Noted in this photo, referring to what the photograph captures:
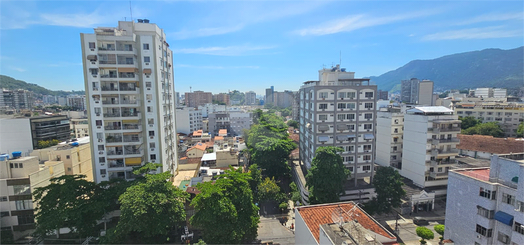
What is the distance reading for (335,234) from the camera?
29.2 feet

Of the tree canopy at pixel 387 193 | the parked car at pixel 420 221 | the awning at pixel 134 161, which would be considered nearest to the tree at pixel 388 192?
the tree canopy at pixel 387 193

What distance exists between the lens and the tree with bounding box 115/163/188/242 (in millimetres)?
12641

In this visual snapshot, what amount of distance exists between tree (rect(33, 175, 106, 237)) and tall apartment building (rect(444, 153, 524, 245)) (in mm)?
20704

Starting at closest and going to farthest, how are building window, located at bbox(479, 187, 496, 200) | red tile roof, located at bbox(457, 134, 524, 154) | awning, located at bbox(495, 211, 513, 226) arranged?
1. awning, located at bbox(495, 211, 513, 226)
2. building window, located at bbox(479, 187, 496, 200)
3. red tile roof, located at bbox(457, 134, 524, 154)

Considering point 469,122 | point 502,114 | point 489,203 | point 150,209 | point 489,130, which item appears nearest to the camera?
point 489,203

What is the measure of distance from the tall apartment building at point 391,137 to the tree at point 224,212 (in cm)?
1859

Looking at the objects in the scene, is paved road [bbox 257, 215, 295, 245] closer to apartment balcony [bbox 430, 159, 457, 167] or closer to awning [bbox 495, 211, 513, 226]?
awning [bbox 495, 211, 513, 226]

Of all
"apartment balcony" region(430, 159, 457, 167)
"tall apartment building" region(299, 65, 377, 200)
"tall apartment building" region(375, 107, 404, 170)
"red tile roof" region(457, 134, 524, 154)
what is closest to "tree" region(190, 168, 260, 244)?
"tall apartment building" region(299, 65, 377, 200)

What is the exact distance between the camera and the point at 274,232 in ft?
57.1

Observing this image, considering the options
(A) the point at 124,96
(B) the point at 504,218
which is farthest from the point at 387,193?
(A) the point at 124,96

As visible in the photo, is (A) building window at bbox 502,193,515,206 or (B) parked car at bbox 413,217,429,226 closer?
(A) building window at bbox 502,193,515,206

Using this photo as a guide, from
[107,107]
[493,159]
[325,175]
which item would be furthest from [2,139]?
[493,159]

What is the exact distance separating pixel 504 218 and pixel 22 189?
27.4m

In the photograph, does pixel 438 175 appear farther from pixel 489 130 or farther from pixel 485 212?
pixel 489 130
